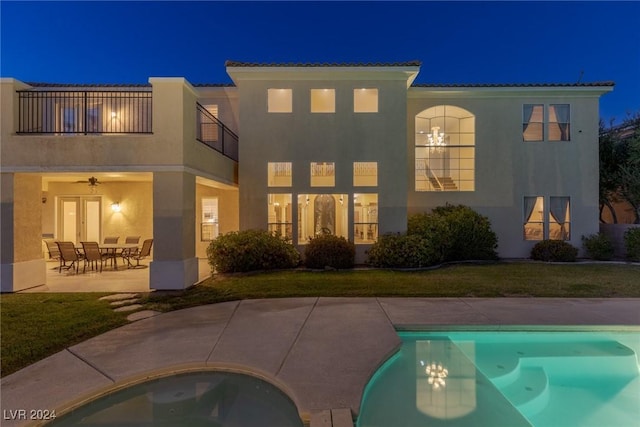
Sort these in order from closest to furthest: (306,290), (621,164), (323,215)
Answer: (306,290), (621,164), (323,215)

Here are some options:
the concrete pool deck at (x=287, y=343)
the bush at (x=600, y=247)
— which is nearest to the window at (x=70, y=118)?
the concrete pool deck at (x=287, y=343)

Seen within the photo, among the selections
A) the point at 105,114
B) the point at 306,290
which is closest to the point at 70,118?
the point at 105,114

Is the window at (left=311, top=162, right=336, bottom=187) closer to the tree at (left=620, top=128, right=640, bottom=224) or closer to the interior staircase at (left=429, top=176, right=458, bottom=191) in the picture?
Answer: the interior staircase at (left=429, top=176, right=458, bottom=191)

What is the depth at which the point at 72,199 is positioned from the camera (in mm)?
14219

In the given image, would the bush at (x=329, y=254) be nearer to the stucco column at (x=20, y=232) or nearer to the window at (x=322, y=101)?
the window at (x=322, y=101)

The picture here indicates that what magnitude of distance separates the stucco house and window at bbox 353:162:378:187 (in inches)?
2.0

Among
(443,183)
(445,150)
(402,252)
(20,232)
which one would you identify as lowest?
(402,252)

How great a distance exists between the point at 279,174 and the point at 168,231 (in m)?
5.71

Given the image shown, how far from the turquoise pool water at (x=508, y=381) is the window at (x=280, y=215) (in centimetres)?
770

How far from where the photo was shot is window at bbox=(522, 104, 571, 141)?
14.2 metres

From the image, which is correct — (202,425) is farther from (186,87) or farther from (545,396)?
(186,87)

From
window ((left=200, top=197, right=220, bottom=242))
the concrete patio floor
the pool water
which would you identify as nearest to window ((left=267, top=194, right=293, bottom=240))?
the concrete patio floor

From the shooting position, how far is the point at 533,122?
14336 millimetres

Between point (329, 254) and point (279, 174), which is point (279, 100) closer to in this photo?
point (279, 174)
